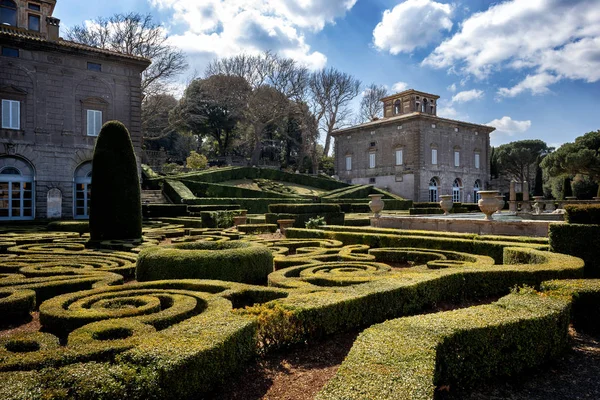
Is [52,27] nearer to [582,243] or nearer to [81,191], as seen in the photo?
[81,191]

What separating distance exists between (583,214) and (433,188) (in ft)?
113

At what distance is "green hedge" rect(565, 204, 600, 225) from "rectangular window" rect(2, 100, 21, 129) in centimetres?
2469

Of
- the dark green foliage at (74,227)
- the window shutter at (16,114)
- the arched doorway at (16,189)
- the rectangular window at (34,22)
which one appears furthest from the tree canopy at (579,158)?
the rectangular window at (34,22)

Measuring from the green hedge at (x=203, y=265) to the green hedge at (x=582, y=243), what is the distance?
5.30m

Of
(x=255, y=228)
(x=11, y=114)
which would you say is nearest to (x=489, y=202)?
(x=255, y=228)

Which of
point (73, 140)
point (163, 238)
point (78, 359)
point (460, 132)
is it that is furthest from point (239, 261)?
point (460, 132)

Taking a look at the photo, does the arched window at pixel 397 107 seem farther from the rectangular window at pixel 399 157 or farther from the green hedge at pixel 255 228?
the green hedge at pixel 255 228

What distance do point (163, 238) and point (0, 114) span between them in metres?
15.0

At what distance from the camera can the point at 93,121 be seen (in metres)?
23.2

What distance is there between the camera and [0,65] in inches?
819

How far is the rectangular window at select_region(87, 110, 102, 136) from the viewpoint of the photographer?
23094 mm

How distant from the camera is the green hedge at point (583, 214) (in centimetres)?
686

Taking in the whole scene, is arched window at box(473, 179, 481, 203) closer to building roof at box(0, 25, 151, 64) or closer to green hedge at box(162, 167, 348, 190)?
green hedge at box(162, 167, 348, 190)

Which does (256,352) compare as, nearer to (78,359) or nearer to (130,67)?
(78,359)
